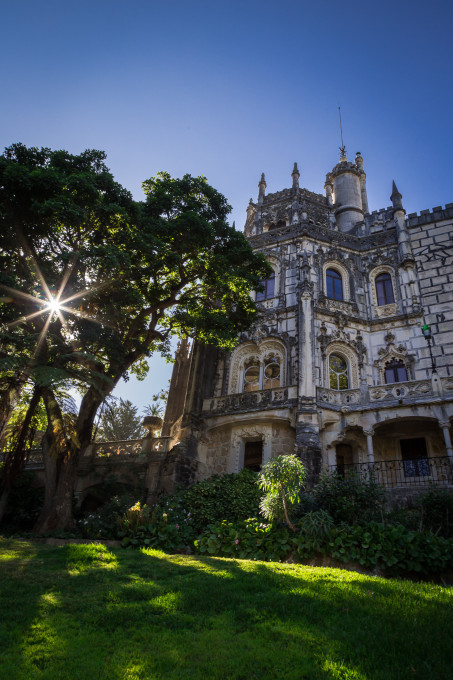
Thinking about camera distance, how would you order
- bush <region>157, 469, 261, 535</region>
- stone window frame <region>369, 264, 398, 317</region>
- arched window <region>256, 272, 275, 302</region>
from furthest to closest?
arched window <region>256, 272, 275, 302</region>, stone window frame <region>369, 264, 398, 317</region>, bush <region>157, 469, 261, 535</region>

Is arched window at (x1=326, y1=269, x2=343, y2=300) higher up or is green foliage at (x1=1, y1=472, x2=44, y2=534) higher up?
arched window at (x1=326, y1=269, x2=343, y2=300)

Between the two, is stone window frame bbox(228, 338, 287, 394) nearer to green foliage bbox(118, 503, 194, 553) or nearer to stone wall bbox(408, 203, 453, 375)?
stone wall bbox(408, 203, 453, 375)

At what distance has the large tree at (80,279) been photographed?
13.5 metres

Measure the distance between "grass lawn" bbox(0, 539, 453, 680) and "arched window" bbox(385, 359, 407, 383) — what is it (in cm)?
1499

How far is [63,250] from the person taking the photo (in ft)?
48.8

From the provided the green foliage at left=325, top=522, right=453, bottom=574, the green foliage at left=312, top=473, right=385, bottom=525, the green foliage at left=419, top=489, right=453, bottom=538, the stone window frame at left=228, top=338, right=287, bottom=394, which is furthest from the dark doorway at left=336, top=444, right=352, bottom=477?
the green foliage at left=325, top=522, right=453, bottom=574

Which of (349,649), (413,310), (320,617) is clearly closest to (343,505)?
(320,617)

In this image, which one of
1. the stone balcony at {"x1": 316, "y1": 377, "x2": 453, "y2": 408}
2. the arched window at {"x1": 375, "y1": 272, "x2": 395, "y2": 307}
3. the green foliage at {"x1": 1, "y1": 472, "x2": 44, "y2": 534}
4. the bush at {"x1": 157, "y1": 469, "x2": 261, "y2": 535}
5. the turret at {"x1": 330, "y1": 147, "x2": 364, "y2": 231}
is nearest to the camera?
the bush at {"x1": 157, "y1": 469, "x2": 261, "y2": 535}

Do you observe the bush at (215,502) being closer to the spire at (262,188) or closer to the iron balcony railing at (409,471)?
the iron balcony railing at (409,471)

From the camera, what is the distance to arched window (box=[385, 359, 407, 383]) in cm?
2120

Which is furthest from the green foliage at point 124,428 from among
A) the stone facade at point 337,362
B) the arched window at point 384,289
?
the arched window at point 384,289

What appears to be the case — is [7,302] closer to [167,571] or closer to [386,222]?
[167,571]

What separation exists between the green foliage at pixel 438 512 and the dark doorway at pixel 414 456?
638 centimetres

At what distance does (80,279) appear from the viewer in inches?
580
